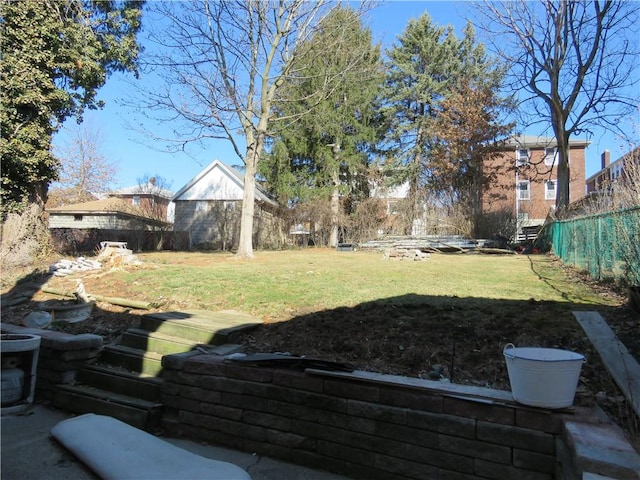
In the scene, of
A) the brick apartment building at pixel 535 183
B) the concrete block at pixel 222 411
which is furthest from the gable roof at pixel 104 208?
the concrete block at pixel 222 411

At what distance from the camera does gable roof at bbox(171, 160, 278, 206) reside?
27516 millimetres

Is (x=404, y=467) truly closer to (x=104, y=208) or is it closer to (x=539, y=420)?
(x=539, y=420)

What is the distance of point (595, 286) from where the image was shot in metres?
6.69

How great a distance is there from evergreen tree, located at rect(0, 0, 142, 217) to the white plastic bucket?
13345 mm

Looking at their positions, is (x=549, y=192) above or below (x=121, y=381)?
above

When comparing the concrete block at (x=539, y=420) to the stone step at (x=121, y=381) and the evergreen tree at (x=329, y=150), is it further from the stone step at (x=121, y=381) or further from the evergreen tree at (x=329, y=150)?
the evergreen tree at (x=329, y=150)

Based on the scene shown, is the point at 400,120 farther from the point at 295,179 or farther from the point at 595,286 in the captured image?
the point at 595,286

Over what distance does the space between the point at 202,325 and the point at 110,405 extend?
3.83 feet

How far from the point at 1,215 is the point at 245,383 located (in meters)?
11.3

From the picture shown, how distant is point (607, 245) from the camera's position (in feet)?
23.1

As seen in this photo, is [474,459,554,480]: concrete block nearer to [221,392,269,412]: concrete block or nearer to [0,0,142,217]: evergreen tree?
[221,392,269,412]: concrete block

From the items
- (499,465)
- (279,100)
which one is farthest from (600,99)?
(499,465)

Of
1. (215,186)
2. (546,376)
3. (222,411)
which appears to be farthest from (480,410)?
(215,186)

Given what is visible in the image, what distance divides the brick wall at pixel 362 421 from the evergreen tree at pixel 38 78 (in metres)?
11.1
